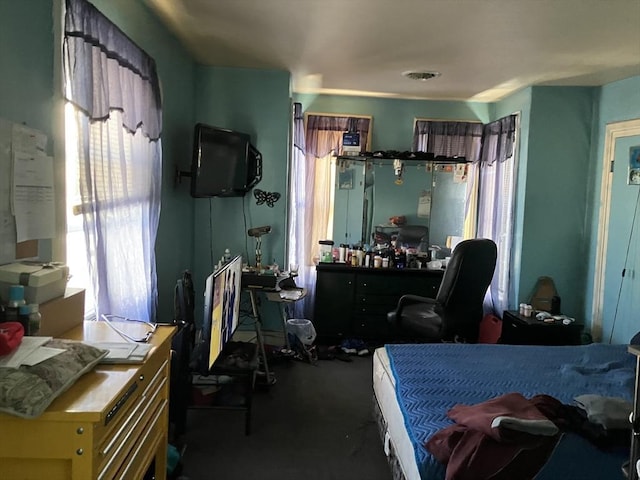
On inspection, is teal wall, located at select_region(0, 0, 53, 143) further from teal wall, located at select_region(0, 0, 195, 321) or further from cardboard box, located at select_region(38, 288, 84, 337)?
cardboard box, located at select_region(38, 288, 84, 337)

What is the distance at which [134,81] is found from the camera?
2.62 m

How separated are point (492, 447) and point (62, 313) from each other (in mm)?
1518

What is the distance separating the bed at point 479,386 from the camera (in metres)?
1.89

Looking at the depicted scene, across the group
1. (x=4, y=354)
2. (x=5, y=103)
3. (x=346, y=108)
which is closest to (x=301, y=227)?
(x=346, y=108)

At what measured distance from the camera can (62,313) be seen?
1.69 m

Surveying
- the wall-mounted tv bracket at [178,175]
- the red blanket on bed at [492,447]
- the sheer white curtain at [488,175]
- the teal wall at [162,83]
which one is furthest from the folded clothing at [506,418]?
the sheer white curtain at [488,175]

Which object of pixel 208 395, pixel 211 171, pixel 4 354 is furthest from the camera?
pixel 211 171

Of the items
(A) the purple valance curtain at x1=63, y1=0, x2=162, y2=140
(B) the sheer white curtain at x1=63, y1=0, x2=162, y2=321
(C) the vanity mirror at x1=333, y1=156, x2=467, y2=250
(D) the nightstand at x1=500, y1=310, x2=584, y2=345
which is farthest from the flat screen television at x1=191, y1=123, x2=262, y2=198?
(D) the nightstand at x1=500, y1=310, x2=584, y2=345

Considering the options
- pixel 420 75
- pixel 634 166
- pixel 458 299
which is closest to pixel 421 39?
pixel 420 75

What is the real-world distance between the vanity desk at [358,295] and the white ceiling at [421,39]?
1.70 metres

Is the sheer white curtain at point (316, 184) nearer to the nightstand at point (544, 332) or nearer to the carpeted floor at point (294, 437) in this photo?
the carpeted floor at point (294, 437)

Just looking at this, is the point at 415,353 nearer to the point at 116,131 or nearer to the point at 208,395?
the point at 208,395

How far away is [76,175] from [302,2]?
1.49 metres

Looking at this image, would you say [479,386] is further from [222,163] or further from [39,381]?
[222,163]
